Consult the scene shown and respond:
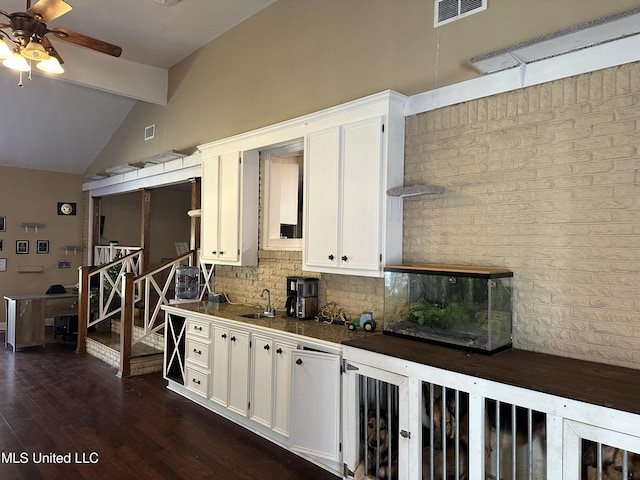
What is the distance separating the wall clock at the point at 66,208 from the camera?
851 cm

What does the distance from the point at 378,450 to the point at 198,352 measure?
2.20m

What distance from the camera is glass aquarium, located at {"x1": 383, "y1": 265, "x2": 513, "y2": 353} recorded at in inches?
102

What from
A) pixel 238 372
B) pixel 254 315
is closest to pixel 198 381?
pixel 238 372

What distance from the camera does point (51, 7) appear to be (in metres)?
3.22

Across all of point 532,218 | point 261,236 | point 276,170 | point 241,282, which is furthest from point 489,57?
point 241,282

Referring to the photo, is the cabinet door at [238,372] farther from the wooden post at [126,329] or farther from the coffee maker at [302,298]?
the wooden post at [126,329]

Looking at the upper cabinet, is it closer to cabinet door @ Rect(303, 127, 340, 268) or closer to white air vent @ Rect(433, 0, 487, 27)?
cabinet door @ Rect(303, 127, 340, 268)

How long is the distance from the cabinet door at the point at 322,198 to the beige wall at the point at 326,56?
48 cm

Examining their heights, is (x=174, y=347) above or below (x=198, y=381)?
above

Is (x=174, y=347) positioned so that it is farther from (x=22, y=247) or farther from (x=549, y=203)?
(x=22, y=247)

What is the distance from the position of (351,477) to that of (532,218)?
6.30 feet

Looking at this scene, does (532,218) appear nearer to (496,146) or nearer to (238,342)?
(496,146)

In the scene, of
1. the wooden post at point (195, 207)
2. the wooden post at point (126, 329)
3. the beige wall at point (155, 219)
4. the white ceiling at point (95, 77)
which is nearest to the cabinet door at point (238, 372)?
the wooden post at point (126, 329)

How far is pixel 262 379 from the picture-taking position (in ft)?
11.6
